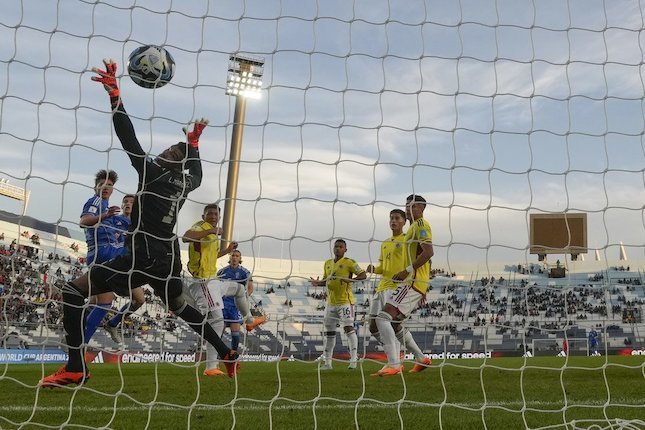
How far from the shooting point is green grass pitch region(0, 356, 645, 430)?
3691mm

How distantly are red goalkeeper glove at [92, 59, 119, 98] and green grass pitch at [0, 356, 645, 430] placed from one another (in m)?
1.78

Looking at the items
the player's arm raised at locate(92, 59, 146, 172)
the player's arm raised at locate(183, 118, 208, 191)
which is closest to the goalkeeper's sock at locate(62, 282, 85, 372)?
the player's arm raised at locate(183, 118, 208, 191)

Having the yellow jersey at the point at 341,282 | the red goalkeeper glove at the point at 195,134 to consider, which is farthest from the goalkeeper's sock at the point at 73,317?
the yellow jersey at the point at 341,282

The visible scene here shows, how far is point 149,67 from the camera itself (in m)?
4.45

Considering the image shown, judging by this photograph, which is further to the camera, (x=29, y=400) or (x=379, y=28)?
(x=29, y=400)

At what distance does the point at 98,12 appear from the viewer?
416 centimetres

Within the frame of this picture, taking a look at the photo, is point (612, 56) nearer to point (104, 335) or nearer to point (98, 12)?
point (98, 12)

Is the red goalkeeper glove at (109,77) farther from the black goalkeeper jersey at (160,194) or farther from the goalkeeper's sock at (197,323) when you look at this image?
the goalkeeper's sock at (197,323)

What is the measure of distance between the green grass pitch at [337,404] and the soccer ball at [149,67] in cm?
198

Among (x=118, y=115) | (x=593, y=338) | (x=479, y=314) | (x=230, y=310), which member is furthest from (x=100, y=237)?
(x=593, y=338)

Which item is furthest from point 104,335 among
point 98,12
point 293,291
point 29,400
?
point 98,12

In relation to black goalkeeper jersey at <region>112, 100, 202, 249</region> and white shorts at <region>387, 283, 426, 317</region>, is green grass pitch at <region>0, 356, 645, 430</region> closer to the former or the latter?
white shorts at <region>387, 283, 426, 317</region>

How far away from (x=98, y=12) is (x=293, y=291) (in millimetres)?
A: 23990

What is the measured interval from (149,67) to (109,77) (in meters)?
0.56
